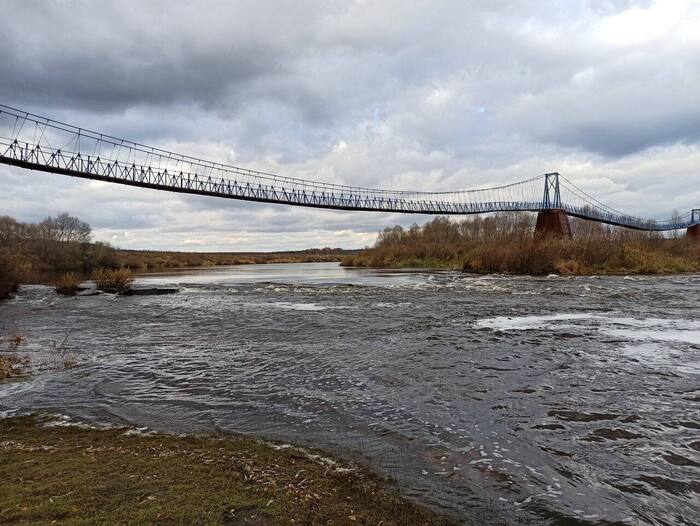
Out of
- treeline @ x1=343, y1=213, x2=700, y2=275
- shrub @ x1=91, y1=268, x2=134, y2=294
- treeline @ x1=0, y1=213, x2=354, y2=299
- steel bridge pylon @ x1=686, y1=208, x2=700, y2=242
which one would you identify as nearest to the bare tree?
treeline @ x1=0, y1=213, x2=354, y2=299

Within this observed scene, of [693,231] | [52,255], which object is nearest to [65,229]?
[52,255]

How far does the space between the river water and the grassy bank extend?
0.63 metres

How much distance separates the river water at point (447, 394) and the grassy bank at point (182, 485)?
2.06 feet

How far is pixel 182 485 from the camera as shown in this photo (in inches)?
183

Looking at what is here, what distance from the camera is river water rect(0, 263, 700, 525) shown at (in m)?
5.25

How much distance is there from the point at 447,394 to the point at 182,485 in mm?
5716

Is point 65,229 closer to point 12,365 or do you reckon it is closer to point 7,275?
point 7,275

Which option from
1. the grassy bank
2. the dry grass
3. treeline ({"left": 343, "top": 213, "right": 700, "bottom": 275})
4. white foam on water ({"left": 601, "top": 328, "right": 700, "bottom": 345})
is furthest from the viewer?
treeline ({"left": 343, "top": 213, "right": 700, "bottom": 275})

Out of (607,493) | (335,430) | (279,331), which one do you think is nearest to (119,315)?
(279,331)

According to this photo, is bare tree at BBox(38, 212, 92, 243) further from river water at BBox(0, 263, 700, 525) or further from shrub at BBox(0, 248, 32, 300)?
river water at BBox(0, 263, 700, 525)

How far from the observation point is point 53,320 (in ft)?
65.4

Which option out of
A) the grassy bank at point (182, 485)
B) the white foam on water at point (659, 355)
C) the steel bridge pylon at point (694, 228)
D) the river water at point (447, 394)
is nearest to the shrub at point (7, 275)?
the river water at point (447, 394)

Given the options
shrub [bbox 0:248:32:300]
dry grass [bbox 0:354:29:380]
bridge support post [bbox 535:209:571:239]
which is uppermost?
bridge support post [bbox 535:209:571:239]

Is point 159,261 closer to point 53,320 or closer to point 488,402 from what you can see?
point 53,320
